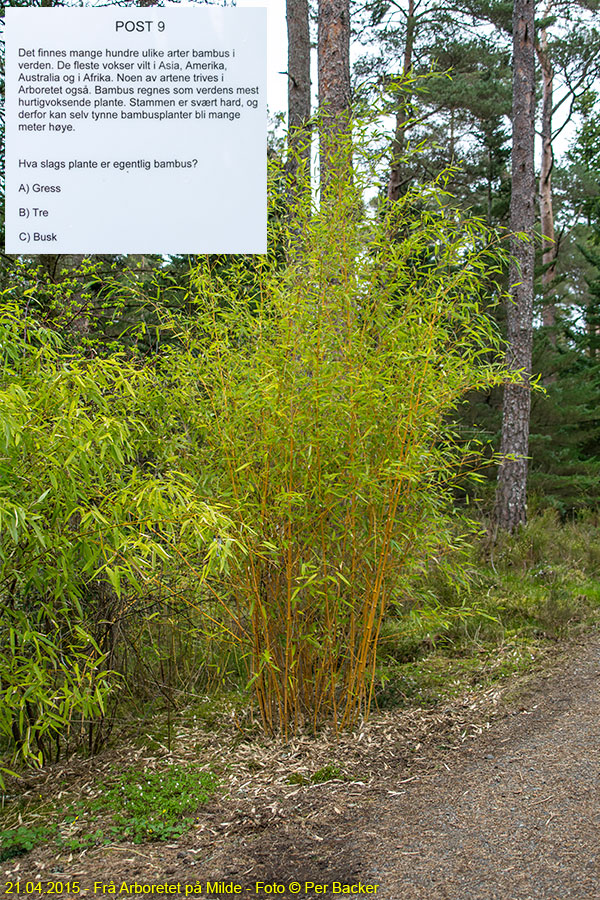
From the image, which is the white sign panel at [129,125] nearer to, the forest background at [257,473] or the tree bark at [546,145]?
the forest background at [257,473]

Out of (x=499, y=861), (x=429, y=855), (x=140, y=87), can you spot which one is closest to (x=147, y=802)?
(x=429, y=855)

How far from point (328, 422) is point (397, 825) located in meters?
1.35

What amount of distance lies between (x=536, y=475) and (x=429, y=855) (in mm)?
7395

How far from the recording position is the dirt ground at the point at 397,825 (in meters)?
2.09

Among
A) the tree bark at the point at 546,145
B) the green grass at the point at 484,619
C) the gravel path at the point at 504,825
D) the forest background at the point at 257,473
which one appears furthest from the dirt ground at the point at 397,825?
the tree bark at the point at 546,145

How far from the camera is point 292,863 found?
7.22 feet

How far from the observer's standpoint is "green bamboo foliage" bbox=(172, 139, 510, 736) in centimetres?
275

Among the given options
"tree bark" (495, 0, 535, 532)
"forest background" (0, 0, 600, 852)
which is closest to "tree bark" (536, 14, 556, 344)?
"tree bark" (495, 0, 535, 532)

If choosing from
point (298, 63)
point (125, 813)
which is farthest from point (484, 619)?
point (298, 63)

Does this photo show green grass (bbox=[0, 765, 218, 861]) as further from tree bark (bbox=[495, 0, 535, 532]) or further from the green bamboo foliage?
tree bark (bbox=[495, 0, 535, 532])

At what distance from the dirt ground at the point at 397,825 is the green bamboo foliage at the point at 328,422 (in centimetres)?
30

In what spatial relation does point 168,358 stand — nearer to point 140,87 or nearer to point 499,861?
point 140,87

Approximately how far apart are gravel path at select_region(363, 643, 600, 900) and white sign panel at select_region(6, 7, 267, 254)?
1.94 m

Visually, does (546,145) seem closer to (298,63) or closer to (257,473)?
(298,63)
